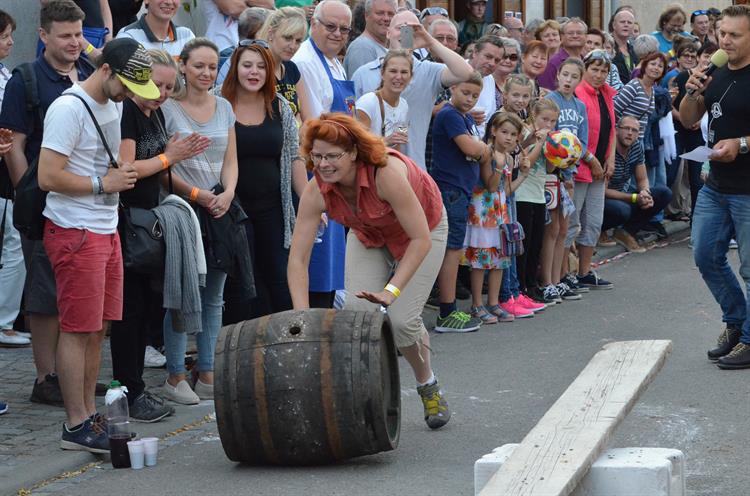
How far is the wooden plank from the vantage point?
4.91 meters

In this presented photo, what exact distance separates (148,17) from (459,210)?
2.73 meters

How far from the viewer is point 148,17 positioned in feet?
32.5

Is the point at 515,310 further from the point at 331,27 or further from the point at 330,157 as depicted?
the point at 330,157

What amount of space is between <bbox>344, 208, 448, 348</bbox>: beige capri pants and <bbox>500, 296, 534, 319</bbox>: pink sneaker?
12.9ft

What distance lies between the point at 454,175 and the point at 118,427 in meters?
4.43

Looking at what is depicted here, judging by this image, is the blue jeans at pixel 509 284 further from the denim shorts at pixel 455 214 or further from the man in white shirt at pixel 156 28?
the man in white shirt at pixel 156 28

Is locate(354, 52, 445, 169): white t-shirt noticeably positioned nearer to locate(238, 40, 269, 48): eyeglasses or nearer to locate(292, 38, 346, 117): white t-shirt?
locate(292, 38, 346, 117): white t-shirt

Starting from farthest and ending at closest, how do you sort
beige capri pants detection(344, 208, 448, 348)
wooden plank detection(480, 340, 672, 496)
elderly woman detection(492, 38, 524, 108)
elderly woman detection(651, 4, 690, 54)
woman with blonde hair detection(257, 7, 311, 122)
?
elderly woman detection(651, 4, 690, 54), elderly woman detection(492, 38, 524, 108), woman with blonde hair detection(257, 7, 311, 122), beige capri pants detection(344, 208, 448, 348), wooden plank detection(480, 340, 672, 496)

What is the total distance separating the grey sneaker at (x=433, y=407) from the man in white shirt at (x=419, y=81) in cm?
311

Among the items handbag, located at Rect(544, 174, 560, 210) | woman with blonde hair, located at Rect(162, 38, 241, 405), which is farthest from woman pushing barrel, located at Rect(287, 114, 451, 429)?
handbag, located at Rect(544, 174, 560, 210)

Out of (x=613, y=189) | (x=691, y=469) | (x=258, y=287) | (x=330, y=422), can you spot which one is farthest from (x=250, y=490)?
(x=613, y=189)

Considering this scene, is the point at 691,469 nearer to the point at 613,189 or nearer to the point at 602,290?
the point at 602,290

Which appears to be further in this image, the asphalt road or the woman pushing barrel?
the woman pushing barrel

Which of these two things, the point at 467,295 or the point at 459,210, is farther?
the point at 467,295
